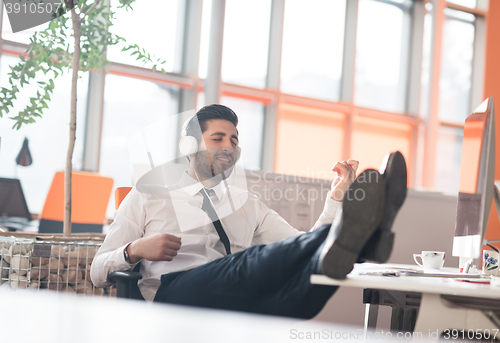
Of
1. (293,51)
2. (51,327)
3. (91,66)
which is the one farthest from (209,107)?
(293,51)

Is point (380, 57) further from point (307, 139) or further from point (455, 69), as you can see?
point (307, 139)

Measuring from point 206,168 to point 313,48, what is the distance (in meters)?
4.57

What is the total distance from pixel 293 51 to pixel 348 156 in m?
1.52

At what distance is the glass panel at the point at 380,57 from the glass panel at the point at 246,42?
53.8 inches

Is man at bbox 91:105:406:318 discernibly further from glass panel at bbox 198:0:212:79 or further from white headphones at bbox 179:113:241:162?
Answer: glass panel at bbox 198:0:212:79

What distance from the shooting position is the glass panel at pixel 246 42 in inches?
206

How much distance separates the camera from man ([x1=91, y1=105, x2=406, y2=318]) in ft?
2.72

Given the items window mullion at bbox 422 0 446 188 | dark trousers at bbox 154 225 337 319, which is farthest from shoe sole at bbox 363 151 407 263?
window mullion at bbox 422 0 446 188

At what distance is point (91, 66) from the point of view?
6.57ft

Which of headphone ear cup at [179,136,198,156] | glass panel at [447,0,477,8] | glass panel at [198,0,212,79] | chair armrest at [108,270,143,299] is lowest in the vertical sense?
chair armrest at [108,270,143,299]

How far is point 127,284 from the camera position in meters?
1.14

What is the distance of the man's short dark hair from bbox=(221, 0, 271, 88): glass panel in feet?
11.9

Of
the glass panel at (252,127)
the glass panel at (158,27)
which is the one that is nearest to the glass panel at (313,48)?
the glass panel at (252,127)

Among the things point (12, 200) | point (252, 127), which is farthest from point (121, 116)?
point (12, 200)
